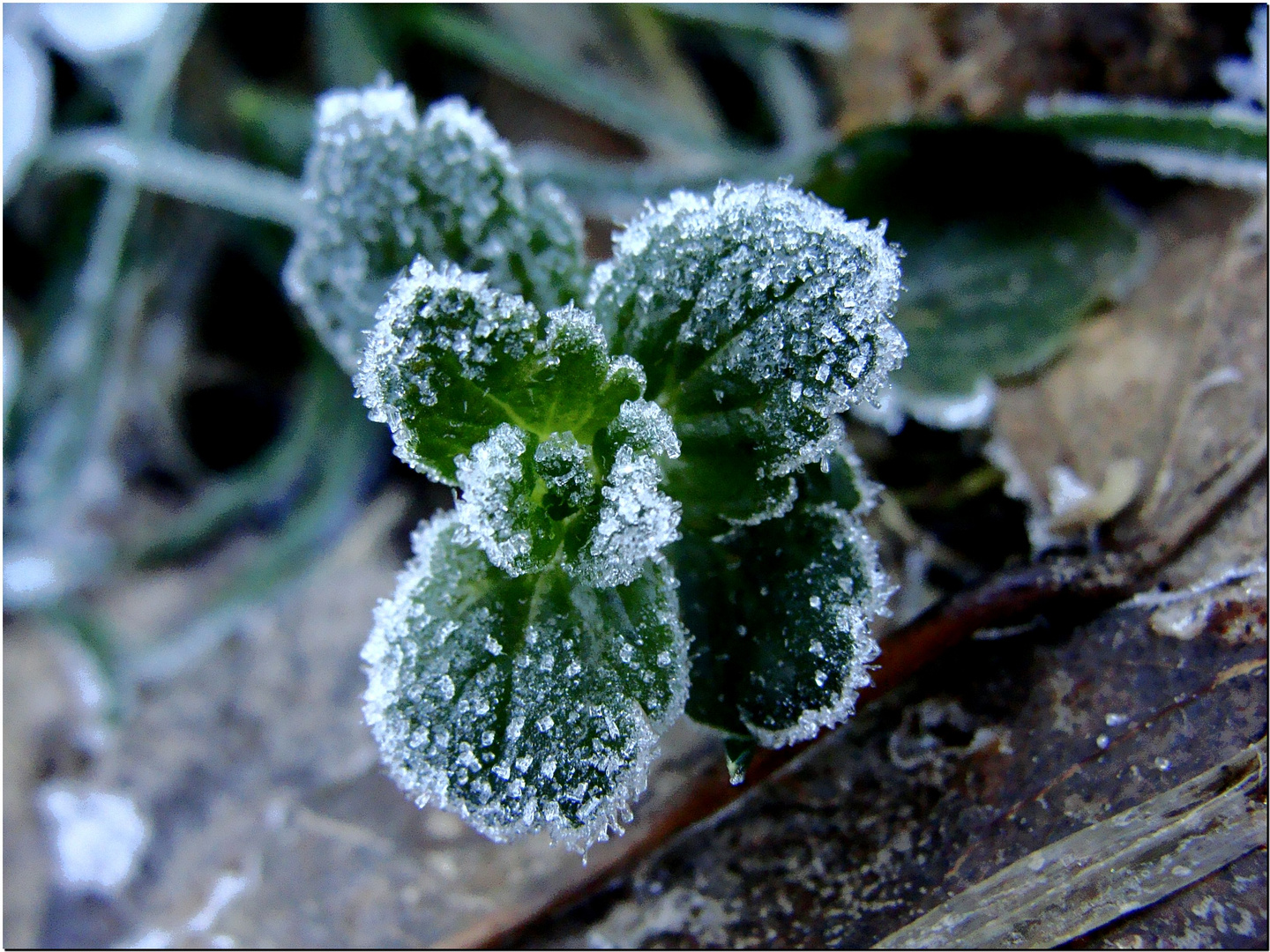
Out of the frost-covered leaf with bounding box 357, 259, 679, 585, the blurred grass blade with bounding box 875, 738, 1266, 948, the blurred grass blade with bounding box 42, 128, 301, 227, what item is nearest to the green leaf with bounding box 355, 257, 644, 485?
the frost-covered leaf with bounding box 357, 259, 679, 585

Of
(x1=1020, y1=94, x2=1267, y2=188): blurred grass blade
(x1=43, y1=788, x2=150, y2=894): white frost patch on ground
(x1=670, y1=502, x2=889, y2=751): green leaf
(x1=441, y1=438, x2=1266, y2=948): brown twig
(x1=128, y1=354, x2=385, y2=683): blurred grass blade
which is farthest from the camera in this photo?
(x1=128, y1=354, x2=385, y2=683): blurred grass blade

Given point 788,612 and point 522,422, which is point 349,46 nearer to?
point 522,422

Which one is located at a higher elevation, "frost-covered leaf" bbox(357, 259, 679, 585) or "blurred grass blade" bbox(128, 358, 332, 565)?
"frost-covered leaf" bbox(357, 259, 679, 585)

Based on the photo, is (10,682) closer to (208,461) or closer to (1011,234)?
(208,461)

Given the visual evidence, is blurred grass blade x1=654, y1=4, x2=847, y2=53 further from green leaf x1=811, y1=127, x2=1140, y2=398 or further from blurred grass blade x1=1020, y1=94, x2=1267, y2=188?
blurred grass blade x1=1020, y1=94, x2=1267, y2=188

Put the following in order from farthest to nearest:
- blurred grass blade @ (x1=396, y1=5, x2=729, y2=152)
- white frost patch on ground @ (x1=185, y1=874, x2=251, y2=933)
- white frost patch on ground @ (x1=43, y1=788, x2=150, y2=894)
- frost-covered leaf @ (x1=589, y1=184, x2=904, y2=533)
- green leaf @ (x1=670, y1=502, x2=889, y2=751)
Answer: blurred grass blade @ (x1=396, y1=5, x2=729, y2=152) → white frost patch on ground @ (x1=43, y1=788, x2=150, y2=894) → white frost patch on ground @ (x1=185, y1=874, x2=251, y2=933) → green leaf @ (x1=670, y1=502, x2=889, y2=751) → frost-covered leaf @ (x1=589, y1=184, x2=904, y2=533)

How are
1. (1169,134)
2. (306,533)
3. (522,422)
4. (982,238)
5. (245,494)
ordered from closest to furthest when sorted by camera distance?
(522,422)
(1169,134)
(982,238)
(306,533)
(245,494)

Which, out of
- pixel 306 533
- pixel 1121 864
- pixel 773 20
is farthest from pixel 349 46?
pixel 1121 864

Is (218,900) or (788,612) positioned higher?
(788,612)
